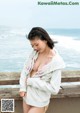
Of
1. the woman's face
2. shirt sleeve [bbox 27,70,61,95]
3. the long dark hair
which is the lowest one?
shirt sleeve [bbox 27,70,61,95]

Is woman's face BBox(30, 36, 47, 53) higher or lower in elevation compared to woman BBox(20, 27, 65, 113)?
higher

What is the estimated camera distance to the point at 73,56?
545 centimetres

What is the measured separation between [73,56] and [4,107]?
2.37 metres

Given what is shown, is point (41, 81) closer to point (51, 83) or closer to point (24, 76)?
point (51, 83)

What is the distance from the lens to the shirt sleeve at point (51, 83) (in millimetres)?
2740

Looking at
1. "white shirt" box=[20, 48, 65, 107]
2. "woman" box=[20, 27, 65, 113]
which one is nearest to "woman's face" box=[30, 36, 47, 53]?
"woman" box=[20, 27, 65, 113]

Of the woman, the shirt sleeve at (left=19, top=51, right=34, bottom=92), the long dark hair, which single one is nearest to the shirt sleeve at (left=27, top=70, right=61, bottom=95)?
the woman

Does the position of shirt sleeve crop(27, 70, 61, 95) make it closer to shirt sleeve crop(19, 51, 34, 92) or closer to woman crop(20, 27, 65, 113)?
woman crop(20, 27, 65, 113)

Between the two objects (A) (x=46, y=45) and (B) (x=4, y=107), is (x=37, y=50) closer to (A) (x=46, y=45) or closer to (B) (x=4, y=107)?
(A) (x=46, y=45)

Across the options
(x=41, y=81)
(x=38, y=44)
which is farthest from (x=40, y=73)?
(x=38, y=44)

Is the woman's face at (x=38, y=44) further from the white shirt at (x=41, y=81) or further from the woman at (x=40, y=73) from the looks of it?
the white shirt at (x=41, y=81)

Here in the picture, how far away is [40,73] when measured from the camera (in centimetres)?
282

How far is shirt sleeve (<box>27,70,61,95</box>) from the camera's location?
8.99 feet

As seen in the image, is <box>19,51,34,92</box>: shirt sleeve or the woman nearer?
the woman
